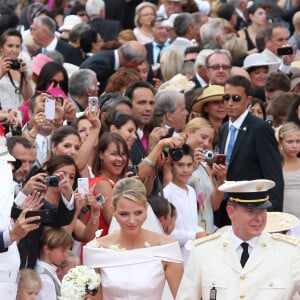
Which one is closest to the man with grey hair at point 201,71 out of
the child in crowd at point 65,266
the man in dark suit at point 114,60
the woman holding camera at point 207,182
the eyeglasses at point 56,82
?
the man in dark suit at point 114,60

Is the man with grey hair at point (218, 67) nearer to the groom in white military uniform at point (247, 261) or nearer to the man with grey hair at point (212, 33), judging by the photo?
the man with grey hair at point (212, 33)

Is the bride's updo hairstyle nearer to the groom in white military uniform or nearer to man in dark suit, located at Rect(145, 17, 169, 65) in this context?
the groom in white military uniform

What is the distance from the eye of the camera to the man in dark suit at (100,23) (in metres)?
20.4

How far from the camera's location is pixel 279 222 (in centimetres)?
1126

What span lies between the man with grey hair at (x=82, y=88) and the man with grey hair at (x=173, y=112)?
2.68 feet

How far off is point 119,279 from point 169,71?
7678 millimetres

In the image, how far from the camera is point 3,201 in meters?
9.72

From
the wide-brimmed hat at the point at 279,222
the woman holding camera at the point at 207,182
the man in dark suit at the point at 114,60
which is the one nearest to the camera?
the wide-brimmed hat at the point at 279,222

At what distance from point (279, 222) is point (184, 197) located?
1.54 meters

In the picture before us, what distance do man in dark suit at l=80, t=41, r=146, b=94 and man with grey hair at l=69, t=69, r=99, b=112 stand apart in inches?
69.3

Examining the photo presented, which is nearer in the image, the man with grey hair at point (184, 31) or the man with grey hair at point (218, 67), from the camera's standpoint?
the man with grey hair at point (218, 67)

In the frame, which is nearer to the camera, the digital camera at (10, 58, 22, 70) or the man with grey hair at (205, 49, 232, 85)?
the digital camera at (10, 58, 22, 70)

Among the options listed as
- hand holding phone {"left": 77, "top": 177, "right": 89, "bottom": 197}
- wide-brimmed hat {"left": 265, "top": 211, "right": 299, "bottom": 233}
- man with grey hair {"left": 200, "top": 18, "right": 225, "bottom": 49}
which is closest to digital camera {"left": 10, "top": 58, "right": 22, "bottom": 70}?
hand holding phone {"left": 77, "top": 177, "right": 89, "bottom": 197}

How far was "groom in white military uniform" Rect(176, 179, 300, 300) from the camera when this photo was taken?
29.5 feet
